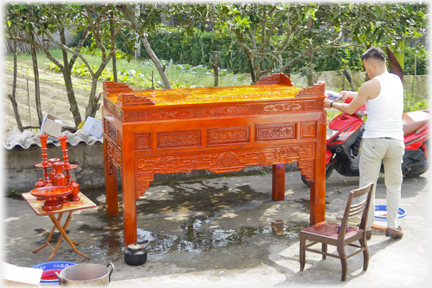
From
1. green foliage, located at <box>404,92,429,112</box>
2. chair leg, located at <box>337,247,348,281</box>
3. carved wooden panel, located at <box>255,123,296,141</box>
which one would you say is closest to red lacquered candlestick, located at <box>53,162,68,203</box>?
carved wooden panel, located at <box>255,123,296,141</box>

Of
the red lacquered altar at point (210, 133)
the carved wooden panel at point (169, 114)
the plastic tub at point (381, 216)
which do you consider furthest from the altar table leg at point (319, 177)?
the carved wooden panel at point (169, 114)

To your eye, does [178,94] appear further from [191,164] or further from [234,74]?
[234,74]

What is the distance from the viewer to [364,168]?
16.0ft

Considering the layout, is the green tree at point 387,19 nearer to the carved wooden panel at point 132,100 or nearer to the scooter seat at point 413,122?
the scooter seat at point 413,122

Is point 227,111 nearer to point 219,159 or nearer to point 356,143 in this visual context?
point 219,159

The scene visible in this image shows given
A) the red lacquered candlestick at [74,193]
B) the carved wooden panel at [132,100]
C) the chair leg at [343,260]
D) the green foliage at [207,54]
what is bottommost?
the chair leg at [343,260]

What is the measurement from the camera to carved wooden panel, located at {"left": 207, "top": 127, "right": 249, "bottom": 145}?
15.7 feet

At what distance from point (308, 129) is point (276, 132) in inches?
14.4

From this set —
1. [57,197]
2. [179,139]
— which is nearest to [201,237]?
[179,139]

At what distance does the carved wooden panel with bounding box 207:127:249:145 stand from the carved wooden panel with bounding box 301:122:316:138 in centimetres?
63

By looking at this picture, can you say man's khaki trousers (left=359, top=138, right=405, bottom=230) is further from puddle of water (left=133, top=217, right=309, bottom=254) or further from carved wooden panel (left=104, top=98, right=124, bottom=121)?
carved wooden panel (left=104, top=98, right=124, bottom=121)

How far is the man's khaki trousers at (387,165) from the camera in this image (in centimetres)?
480

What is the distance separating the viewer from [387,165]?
4953mm

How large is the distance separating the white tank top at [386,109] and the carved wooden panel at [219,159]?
0.71m
